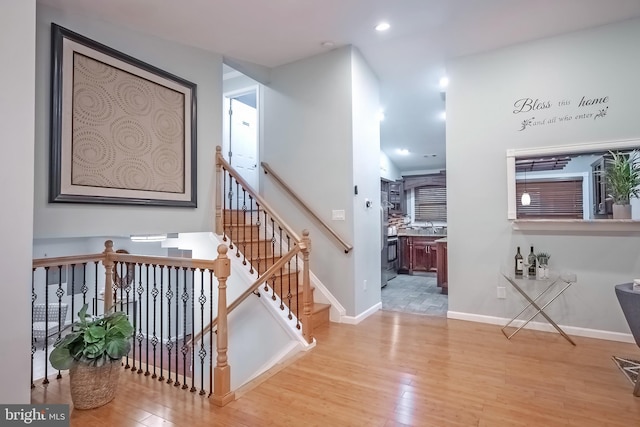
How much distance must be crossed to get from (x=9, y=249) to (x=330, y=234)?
2.96 m

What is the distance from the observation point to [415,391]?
240 cm

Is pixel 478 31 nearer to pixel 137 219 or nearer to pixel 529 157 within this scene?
pixel 529 157

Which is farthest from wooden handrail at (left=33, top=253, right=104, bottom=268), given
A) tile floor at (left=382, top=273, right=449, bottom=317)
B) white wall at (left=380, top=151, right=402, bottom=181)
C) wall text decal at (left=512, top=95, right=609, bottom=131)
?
white wall at (left=380, top=151, right=402, bottom=181)

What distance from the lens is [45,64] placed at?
2680 mm

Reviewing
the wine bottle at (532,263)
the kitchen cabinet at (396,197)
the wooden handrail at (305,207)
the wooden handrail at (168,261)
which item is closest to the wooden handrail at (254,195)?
the wooden handrail at (305,207)

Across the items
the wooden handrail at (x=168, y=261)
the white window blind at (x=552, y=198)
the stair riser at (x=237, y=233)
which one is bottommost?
the wooden handrail at (x=168, y=261)

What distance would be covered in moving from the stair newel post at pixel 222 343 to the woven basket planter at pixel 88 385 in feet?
2.50

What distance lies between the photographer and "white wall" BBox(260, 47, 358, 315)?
411 cm

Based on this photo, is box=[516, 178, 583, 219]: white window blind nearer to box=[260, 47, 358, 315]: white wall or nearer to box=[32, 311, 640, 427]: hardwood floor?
box=[32, 311, 640, 427]: hardwood floor

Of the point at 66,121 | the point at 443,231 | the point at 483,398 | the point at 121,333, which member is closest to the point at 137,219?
the point at 66,121

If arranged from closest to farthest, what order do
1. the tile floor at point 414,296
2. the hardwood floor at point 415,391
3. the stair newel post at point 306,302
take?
1. the hardwood floor at point 415,391
2. the stair newel post at point 306,302
3. the tile floor at point 414,296

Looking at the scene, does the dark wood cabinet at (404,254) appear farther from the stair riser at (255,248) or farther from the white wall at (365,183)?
the stair riser at (255,248)

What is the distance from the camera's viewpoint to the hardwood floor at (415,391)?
82.8 inches

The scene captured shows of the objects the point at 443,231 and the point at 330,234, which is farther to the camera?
the point at 443,231
